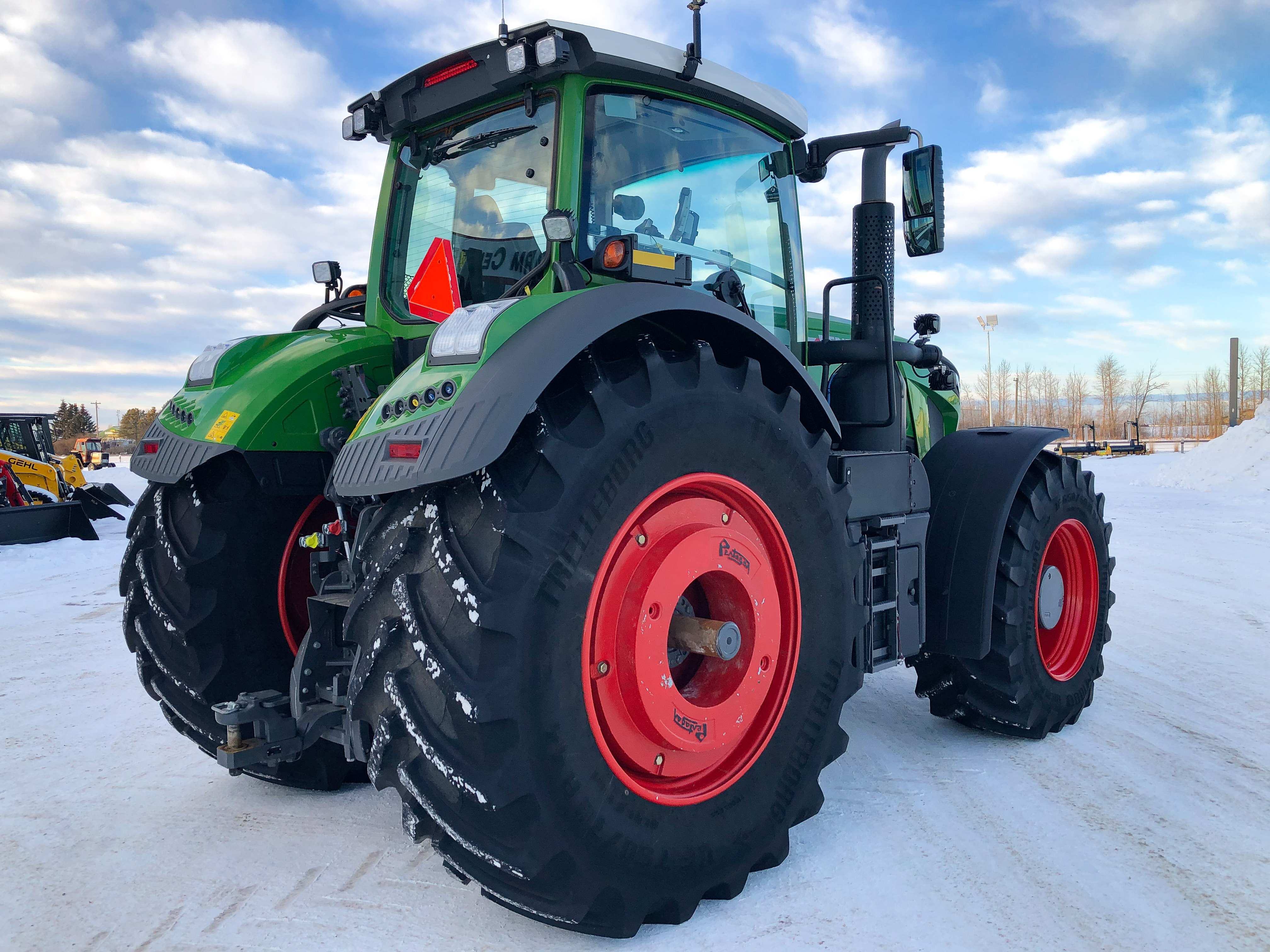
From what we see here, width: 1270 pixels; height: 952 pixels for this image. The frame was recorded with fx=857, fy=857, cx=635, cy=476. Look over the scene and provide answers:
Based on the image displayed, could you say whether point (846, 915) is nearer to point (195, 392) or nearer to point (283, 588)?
point (283, 588)

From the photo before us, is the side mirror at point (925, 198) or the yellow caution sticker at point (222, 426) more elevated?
the side mirror at point (925, 198)

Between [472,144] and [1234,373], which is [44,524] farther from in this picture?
[1234,373]

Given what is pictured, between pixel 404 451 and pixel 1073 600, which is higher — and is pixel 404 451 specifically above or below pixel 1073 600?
above

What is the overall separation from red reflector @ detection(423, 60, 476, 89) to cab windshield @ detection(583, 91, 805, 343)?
48 cm

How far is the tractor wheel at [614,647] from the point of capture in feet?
6.05

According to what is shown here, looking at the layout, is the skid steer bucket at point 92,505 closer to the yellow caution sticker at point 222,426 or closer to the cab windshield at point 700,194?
the yellow caution sticker at point 222,426

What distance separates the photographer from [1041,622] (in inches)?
146

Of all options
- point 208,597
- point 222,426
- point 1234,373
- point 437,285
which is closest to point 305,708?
point 208,597

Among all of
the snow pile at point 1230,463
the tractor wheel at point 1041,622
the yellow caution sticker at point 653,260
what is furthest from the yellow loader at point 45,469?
the snow pile at point 1230,463

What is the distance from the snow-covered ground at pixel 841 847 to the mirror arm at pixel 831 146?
91.4 inches

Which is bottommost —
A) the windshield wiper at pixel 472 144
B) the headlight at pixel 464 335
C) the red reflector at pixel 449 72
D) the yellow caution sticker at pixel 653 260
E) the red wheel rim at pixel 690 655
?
the red wheel rim at pixel 690 655

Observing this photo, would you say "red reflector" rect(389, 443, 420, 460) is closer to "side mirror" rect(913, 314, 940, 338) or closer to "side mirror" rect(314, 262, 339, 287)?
"side mirror" rect(314, 262, 339, 287)

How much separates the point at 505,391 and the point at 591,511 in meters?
0.34

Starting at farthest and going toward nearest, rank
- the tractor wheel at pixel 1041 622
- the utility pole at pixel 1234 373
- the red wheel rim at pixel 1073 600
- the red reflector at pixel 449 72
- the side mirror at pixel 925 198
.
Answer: the utility pole at pixel 1234 373
the red wheel rim at pixel 1073 600
the tractor wheel at pixel 1041 622
the side mirror at pixel 925 198
the red reflector at pixel 449 72
